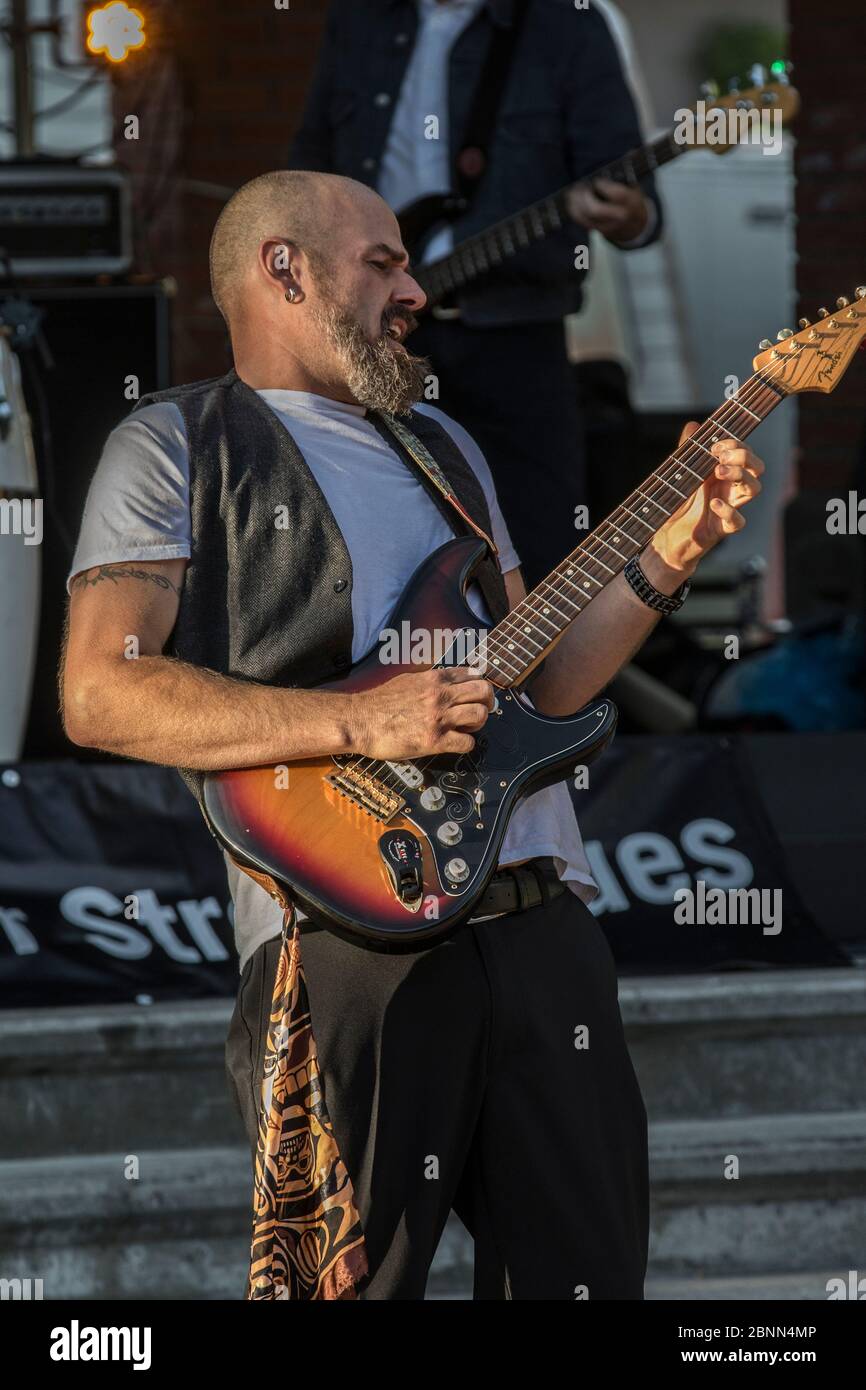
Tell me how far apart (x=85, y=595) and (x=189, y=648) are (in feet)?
0.44

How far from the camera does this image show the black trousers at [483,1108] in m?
1.99

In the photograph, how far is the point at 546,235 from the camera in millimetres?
3674

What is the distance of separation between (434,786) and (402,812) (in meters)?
0.05

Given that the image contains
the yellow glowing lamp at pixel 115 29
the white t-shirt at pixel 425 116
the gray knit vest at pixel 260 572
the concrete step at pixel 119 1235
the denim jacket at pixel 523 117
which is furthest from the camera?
the yellow glowing lamp at pixel 115 29

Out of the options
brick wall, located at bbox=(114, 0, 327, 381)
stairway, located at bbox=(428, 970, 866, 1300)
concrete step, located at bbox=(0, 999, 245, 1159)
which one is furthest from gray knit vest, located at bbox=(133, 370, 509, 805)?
brick wall, located at bbox=(114, 0, 327, 381)

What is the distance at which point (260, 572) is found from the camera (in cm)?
208

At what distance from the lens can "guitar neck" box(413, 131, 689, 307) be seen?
358 cm

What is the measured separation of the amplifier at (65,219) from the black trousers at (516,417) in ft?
3.20

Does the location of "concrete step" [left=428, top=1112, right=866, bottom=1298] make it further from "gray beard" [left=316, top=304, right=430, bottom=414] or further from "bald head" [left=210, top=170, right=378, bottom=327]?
"bald head" [left=210, top=170, right=378, bottom=327]

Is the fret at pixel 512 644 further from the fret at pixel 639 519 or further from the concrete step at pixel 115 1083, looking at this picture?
the concrete step at pixel 115 1083

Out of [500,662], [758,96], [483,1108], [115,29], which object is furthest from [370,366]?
[115,29]

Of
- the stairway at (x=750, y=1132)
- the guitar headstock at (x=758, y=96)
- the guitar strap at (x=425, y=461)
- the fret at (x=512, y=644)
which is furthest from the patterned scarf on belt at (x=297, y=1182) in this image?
the guitar headstock at (x=758, y=96)
